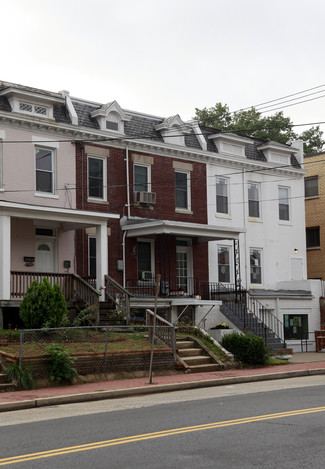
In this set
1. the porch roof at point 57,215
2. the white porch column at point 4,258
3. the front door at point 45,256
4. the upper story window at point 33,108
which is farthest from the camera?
the front door at point 45,256

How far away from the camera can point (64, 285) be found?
23844 mm

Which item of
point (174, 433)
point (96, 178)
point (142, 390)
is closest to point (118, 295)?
point (96, 178)

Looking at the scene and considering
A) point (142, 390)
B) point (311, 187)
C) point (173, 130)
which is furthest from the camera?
point (311, 187)

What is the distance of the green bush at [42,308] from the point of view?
20562 mm

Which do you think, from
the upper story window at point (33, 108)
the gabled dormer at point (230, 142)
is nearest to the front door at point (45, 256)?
the upper story window at point (33, 108)

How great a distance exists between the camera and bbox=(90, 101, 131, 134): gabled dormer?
28.1 metres

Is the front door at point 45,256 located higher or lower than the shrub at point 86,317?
higher

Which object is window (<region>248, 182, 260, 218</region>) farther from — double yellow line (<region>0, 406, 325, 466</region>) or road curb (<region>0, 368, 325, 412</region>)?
double yellow line (<region>0, 406, 325, 466</region>)

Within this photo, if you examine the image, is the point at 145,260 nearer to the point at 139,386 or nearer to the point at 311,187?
the point at 139,386

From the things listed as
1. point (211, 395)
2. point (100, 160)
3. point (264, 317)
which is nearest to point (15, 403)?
point (211, 395)

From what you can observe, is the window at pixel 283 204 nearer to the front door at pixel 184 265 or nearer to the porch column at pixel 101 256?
the front door at pixel 184 265

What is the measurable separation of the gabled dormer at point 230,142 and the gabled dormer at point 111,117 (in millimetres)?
5164

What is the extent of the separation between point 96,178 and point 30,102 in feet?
13.1

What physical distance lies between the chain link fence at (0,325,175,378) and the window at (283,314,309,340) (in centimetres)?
1168
